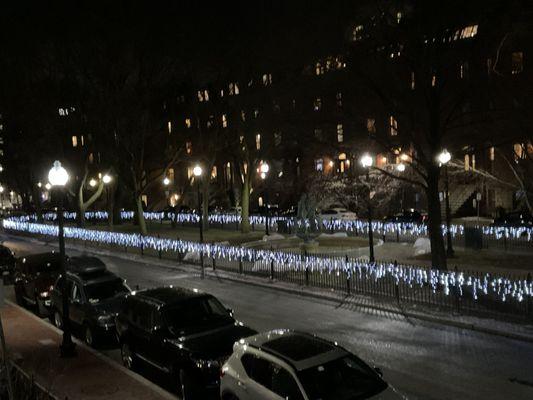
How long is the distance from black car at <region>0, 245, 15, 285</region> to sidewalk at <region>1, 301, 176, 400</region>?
12.1 meters

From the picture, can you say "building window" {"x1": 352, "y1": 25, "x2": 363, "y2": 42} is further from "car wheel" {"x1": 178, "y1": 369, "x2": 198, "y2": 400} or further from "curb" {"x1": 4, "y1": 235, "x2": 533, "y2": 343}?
"car wheel" {"x1": 178, "y1": 369, "x2": 198, "y2": 400}

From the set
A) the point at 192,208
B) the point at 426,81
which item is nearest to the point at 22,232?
the point at 192,208

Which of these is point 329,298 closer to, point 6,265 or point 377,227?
point 6,265

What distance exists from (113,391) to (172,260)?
18.7 meters

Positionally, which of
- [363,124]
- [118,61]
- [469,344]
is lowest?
[469,344]

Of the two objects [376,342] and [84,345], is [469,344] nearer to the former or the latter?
[376,342]

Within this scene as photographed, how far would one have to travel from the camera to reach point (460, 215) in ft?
163

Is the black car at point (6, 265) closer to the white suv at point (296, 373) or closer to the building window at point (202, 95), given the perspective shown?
the building window at point (202, 95)

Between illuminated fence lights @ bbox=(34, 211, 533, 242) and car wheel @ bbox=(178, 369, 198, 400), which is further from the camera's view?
illuminated fence lights @ bbox=(34, 211, 533, 242)

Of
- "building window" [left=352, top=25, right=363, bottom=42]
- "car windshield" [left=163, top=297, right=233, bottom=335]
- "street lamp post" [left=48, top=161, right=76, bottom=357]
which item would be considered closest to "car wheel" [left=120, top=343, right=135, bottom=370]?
"street lamp post" [left=48, top=161, right=76, bottom=357]

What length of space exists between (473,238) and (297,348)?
21150mm

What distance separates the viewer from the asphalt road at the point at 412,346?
1077cm

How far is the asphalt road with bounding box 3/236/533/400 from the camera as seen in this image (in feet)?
35.3

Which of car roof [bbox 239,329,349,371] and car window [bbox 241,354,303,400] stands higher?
car roof [bbox 239,329,349,371]
